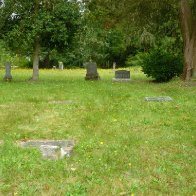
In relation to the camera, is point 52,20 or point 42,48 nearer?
point 52,20

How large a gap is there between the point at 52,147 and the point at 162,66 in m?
16.9

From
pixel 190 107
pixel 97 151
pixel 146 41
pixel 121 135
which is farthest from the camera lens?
pixel 146 41

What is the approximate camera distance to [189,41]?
2162 centimetres

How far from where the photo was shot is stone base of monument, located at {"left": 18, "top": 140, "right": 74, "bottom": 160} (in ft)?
22.4

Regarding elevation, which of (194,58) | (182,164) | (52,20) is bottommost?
(182,164)

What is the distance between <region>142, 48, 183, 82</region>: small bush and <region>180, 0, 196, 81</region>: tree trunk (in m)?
1.62

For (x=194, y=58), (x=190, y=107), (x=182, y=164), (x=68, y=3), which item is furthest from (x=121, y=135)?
(x=68, y=3)

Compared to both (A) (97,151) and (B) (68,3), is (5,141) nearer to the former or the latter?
(A) (97,151)

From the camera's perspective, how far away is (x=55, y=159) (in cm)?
671

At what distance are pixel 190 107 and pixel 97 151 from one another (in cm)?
608

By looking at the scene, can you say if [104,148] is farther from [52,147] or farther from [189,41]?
[189,41]

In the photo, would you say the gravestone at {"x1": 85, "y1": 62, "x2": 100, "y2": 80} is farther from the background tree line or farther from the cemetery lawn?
the cemetery lawn

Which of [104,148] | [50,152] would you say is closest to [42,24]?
[104,148]

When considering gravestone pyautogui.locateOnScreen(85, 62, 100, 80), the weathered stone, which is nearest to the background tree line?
gravestone pyautogui.locateOnScreen(85, 62, 100, 80)
